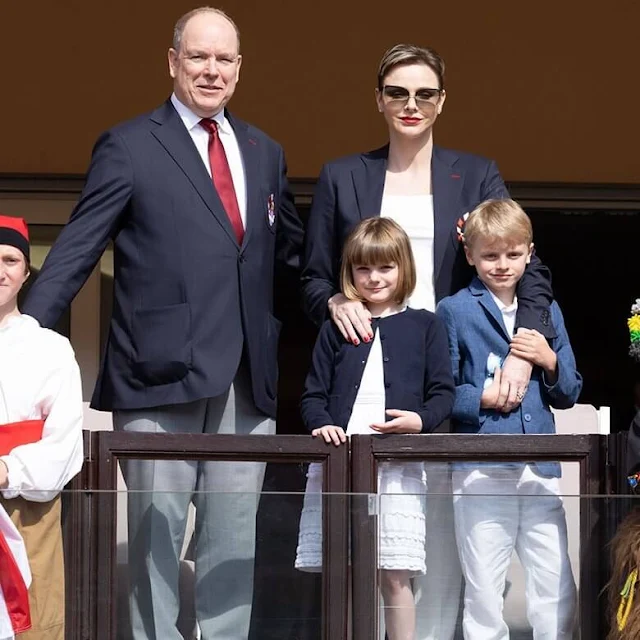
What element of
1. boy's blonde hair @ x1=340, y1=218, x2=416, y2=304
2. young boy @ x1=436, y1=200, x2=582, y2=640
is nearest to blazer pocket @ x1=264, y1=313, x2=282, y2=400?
boy's blonde hair @ x1=340, y1=218, x2=416, y2=304

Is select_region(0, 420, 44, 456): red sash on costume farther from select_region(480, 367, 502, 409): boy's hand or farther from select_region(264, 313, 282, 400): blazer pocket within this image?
select_region(480, 367, 502, 409): boy's hand

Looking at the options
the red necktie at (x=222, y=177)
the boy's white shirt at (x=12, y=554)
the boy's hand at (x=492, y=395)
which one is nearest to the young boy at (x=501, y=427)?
the boy's hand at (x=492, y=395)

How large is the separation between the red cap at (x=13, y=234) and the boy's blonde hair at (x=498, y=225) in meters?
1.24

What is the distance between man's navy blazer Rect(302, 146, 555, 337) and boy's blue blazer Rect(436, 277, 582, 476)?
0.13m

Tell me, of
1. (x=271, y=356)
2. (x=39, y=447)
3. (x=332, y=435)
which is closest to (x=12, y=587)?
(x=39, y=447)

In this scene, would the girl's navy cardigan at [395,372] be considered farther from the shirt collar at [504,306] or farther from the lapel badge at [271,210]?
the lapel badge at [271,210]

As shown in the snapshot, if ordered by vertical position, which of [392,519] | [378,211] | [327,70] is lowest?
[392,519]

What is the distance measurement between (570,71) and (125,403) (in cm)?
393

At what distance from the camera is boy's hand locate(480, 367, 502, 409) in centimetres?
496

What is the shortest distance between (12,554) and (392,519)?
3.27 feet

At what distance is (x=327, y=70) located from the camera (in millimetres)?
8188

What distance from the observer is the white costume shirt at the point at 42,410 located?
4578mm

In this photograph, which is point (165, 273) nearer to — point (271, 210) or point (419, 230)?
point (271, 210)

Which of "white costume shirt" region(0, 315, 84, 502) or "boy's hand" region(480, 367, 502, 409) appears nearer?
"white costume shirt" region(0, 315, 84, 502)
